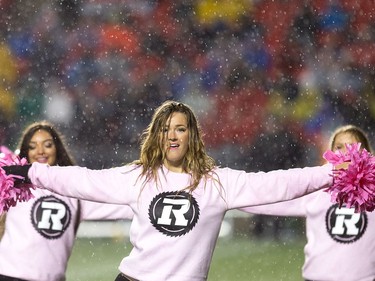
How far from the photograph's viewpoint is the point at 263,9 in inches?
534

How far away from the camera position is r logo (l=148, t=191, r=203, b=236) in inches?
144

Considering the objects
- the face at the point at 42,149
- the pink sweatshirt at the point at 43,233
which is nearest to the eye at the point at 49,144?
the face at the point at 42,149

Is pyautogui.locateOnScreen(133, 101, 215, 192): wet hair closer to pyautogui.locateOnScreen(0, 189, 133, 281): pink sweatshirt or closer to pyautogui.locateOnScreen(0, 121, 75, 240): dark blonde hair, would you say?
pyautogui.locateOnScreen(0, 189, 133, 281): pink sweatshirt

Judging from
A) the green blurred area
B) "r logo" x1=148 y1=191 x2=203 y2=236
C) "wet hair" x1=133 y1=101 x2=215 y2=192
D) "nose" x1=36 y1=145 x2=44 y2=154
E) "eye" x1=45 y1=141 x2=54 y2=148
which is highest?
the green blurred area

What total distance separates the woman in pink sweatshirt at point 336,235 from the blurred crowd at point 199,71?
757cm

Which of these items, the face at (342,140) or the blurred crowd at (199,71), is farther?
the blurred crowd at (199,71)

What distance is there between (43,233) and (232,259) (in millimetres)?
5421

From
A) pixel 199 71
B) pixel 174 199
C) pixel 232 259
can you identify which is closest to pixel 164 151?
pixel 174 199

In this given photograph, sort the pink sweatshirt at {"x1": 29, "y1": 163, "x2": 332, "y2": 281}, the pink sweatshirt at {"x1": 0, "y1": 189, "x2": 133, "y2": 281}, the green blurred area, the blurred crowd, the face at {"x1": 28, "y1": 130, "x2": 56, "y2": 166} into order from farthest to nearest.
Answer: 1. the blurred crowd
2. the green blurred area
3. the face at {"x1": 28, "y1": 130, "x2": 56, "y2": 166}
4. the pink sweatshirt at {"x1": 0, "y1": 189, "x2": 133, "y2": 281}
5. the pink sweatshirt at {"x1": 29, "y1": 163, "x2": 332, "y2": 281}

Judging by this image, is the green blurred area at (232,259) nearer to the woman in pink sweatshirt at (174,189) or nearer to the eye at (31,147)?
the eye at (31,147)

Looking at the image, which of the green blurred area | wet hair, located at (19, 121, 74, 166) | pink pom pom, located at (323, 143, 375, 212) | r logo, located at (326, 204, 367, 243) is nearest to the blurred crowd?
the green blurred area

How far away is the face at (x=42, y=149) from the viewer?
15.6 feet

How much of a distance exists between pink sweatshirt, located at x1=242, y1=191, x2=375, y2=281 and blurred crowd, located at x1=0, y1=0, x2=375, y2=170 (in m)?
7.60

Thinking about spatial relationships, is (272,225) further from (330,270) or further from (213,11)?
(330,270)
